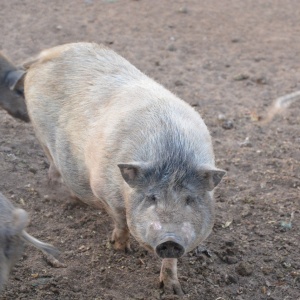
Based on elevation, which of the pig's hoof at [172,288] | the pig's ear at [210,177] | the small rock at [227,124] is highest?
the pig's ear at [210,177]

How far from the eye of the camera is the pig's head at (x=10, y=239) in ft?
10.3

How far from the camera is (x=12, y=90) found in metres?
5.96

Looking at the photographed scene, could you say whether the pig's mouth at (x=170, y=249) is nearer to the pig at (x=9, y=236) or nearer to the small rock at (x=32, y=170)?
the pig at (x=9, y=236)

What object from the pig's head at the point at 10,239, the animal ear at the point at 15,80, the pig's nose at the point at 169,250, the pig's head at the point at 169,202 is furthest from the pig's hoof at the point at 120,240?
the animal ear at the point at 15,80

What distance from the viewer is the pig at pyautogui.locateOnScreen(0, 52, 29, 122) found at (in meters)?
5.82

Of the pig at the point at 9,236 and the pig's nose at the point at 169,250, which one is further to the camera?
the pig's nose at the point at 169,250

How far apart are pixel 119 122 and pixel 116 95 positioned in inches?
12.9

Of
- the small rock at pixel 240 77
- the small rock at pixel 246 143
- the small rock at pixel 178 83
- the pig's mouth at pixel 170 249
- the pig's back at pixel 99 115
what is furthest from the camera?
the small rock at pixel 240 77

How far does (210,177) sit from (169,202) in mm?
258

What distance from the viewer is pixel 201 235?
352 centimetres

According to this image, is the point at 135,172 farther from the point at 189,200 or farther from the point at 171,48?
the point at 171,48

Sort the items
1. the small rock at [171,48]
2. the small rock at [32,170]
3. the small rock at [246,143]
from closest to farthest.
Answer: the small rock at [32,170] < the small rock at [246,143] < the small rock at [171,48]

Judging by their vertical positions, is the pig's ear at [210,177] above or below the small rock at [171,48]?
above

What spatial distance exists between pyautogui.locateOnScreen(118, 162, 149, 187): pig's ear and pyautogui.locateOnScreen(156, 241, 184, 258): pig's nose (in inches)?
14.7
